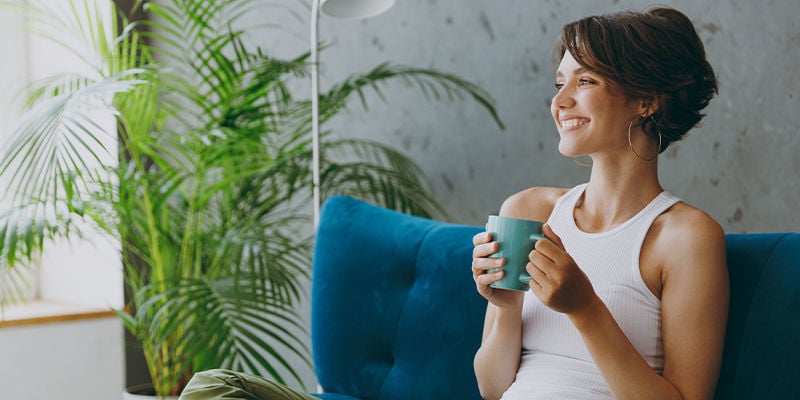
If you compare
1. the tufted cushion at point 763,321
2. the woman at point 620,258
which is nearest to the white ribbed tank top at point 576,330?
the woman at point 620,258

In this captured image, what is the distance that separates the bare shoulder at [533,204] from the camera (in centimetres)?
144

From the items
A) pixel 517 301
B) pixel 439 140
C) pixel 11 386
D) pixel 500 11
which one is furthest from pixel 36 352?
pixel 517 301

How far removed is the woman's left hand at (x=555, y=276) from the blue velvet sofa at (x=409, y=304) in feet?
0.89

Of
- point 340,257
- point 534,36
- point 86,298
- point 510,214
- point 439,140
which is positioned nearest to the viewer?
point 510,214

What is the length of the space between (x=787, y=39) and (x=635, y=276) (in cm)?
56

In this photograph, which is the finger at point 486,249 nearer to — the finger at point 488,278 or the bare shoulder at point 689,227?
the finger at point 488,278

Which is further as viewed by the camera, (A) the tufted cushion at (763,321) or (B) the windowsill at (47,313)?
(B) the windowsill at (47,313)

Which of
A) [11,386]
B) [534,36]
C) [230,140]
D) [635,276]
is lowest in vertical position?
[11,386]

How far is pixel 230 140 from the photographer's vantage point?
81.6 inches

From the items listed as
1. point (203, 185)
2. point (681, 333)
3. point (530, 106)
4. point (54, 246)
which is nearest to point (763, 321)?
point (681, 333)

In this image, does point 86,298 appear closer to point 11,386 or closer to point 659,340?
point 11,386

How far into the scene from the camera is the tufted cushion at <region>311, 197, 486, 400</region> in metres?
1.51

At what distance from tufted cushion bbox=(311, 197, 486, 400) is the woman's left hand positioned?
1.34 feet

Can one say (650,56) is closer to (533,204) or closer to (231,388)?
(533,204)
